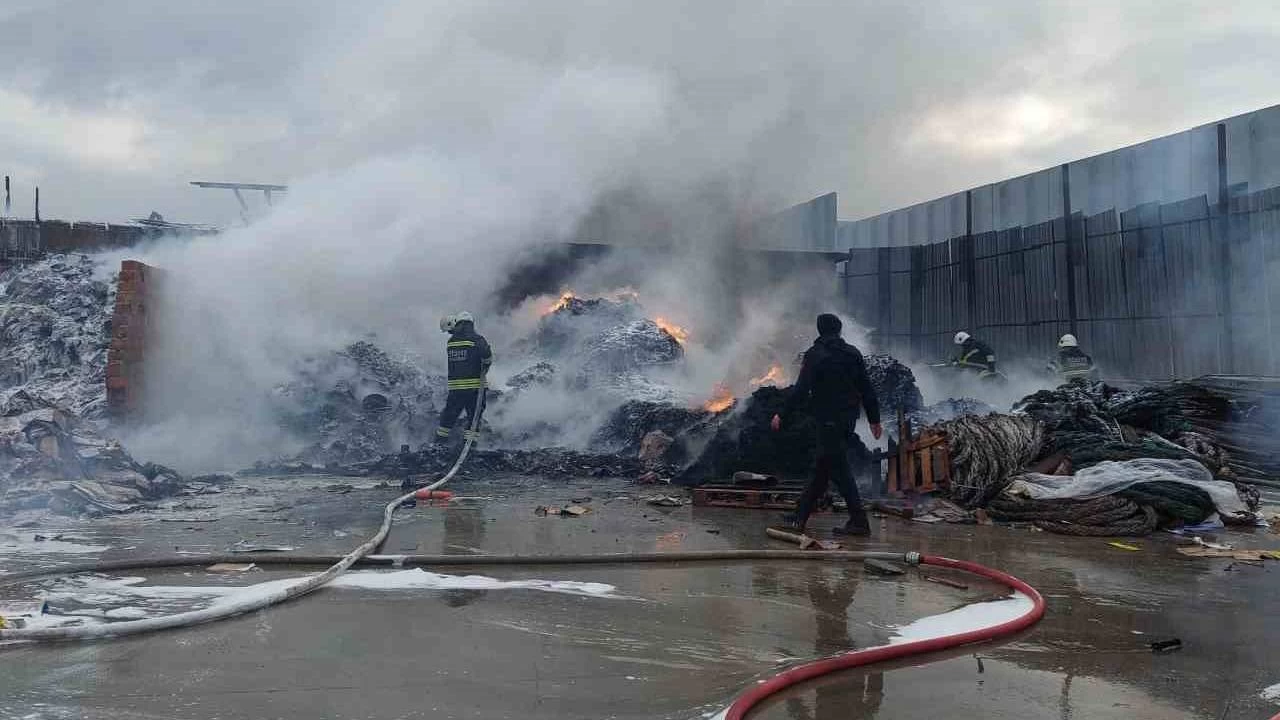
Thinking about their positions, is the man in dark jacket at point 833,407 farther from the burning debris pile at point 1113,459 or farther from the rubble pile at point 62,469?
the rubble pile at point 62,469

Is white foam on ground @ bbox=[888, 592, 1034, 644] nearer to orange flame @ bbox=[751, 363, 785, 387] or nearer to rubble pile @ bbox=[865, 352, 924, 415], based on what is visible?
rubble pile @ bbox=[865, 352, 924, 415]

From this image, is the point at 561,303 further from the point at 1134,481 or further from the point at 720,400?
the point at 1134,481

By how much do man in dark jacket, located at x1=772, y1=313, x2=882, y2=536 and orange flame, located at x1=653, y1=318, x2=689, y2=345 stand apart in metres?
8.19

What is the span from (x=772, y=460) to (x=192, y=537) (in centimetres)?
532

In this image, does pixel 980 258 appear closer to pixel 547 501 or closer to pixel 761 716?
pixel 547 501

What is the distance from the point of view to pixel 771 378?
559 inches

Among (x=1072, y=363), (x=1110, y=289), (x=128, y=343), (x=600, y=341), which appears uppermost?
(x=1110, y=289)

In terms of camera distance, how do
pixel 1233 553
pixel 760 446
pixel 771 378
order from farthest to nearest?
pixel 771 378, pixel 760 446, pixel 1233 553

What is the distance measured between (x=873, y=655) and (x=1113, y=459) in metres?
5.05

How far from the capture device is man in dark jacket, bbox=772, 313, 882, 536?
688cm

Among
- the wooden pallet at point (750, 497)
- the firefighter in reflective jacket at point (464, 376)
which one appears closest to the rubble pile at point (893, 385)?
the wooden pallet at point (750, 497)

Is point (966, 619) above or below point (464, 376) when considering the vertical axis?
below

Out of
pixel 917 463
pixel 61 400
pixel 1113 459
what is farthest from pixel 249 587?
pixel 61 400

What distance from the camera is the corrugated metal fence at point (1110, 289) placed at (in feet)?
42.5
